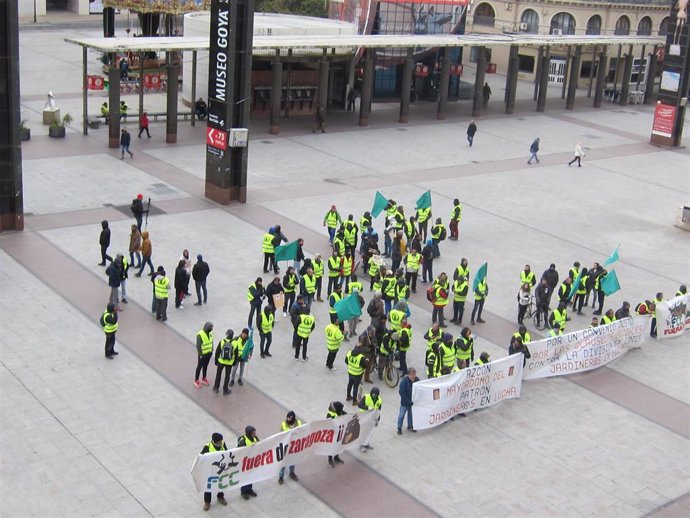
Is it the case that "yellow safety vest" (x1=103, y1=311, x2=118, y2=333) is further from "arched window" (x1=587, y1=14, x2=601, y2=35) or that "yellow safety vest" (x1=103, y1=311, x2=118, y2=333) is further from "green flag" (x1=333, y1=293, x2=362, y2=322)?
"arched window" (x1=587, y1=14, x2=601, y2=35)

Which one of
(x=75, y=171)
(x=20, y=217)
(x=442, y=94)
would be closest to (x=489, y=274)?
(x=20, y=217)

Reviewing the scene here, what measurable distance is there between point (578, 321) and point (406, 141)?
71.5 feet

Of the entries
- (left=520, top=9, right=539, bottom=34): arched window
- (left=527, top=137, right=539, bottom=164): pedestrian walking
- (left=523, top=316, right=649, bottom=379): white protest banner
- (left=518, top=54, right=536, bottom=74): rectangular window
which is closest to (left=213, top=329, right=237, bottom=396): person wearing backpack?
(left=523, top=316, right=649, bottom=379): white protest banner

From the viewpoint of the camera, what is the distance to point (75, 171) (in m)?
36.2

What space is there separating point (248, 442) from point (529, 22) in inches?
2415

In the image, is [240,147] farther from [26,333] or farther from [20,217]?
[26,333]

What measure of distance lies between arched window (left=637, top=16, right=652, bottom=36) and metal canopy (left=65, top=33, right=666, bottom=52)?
13196mm

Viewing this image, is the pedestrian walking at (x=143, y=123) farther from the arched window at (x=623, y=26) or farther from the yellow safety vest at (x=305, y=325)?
the arched window at (x=623, y=26)

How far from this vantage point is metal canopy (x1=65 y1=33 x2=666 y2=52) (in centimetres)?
3916

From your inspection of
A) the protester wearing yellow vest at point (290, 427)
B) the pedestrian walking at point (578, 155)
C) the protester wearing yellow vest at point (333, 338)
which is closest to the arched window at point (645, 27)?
the pedestrian walking at point (578, 155)

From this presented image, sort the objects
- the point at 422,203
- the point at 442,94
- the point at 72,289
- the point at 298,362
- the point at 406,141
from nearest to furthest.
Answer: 1. the point at 298,362
2. the point at 72,289
3. the point at 422,203
4. the point at 406,141
5. the point at 442,94

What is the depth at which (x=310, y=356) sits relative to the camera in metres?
22.5

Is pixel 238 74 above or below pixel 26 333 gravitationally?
above

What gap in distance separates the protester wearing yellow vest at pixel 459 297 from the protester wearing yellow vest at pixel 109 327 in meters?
8.64
